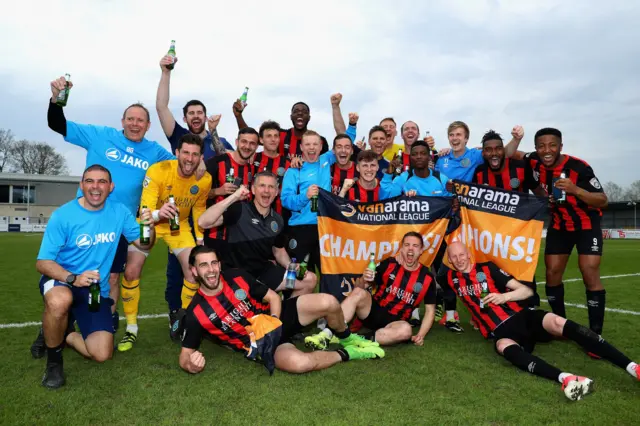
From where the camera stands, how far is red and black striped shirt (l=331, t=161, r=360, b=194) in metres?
6.55

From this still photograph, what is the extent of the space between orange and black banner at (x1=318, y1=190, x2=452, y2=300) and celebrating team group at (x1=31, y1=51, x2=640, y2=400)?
0.19 meters

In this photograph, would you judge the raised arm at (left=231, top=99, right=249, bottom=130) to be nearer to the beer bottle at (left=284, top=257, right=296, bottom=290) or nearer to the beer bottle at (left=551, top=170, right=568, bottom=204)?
the beer bottle at (left=284, top=257, right=296, bottom=290)

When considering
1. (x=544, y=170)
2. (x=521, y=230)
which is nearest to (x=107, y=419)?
(x=521, y=230)

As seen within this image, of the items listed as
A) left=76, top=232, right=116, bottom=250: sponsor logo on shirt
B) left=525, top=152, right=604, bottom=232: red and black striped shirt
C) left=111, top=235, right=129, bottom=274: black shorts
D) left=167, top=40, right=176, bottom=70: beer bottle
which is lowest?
left=111, top=235, right=129, bottom=274: black shorts

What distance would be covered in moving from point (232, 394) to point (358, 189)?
3517 millimetres

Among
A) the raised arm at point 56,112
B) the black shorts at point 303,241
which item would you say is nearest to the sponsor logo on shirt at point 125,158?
the raised arm at point 56,112

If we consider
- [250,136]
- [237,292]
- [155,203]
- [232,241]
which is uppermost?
[250,136]

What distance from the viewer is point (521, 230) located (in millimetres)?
6059

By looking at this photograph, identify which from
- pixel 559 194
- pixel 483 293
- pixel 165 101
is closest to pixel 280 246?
pixel 483 293

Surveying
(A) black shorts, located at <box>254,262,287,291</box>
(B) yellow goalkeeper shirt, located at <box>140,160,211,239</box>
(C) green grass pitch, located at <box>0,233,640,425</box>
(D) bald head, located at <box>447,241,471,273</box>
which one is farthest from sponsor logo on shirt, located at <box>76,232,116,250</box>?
(D) bald head, located at <box>447,241,471,273</box>

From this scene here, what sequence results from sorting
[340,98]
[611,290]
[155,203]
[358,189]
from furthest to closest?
[611,290]
[340,98]
[358,189]
[155,203]

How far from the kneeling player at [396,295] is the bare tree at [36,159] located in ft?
255

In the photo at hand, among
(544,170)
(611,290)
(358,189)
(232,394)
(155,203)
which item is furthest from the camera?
(611,290)

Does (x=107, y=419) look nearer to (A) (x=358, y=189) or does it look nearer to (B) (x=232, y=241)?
(B) (x=232, y=241)
